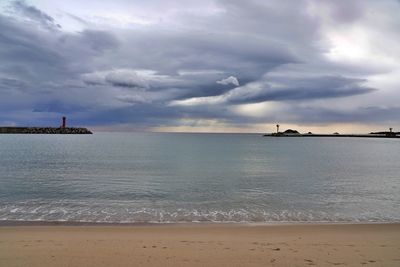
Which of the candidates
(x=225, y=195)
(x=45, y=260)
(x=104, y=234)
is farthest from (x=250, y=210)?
(x=45, y=260)

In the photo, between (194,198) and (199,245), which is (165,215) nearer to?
(194,198)

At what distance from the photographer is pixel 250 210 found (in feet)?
59.9

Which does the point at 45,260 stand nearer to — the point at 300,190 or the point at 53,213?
the point at 53,213

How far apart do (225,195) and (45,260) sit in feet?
51.4

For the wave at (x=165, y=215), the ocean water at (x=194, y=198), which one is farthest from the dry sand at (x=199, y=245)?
the ocean water at (x=194, y=198)

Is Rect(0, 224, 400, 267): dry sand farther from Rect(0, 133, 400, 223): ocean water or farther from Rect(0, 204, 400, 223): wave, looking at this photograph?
Rect(0, 133, 400, 223): ocean water

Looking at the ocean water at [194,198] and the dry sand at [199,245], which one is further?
the ocean water at [194,198]

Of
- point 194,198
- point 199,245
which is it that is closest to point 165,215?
point 194,198

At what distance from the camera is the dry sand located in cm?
871

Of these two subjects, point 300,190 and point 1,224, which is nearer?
point 1,224

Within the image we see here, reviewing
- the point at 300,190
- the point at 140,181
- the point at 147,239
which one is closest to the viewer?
the point at 147,239

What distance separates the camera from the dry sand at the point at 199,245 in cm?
871

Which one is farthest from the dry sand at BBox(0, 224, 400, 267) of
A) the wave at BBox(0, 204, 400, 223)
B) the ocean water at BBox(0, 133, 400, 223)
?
the ocean water at BBox(0, 133, 400, 223)

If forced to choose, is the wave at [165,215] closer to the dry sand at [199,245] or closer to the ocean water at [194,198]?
the ocean water at [194,198]
